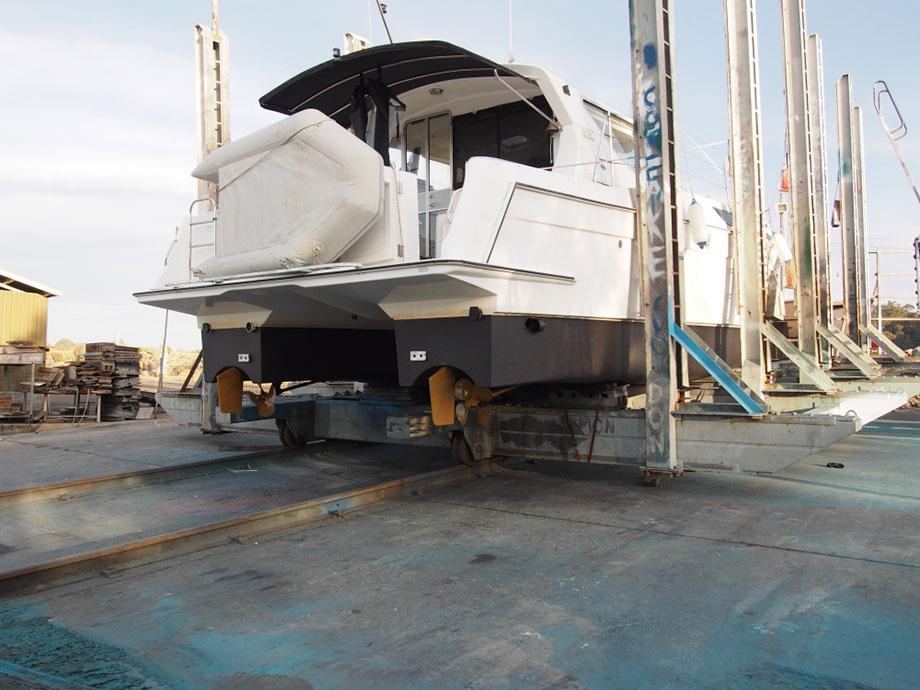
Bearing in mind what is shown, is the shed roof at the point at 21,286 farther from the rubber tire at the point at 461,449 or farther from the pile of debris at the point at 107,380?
the rubber tire at the point at 461,449

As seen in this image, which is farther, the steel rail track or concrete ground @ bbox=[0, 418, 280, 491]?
concrete ground @ bbox=[0, 418, 280, 491]

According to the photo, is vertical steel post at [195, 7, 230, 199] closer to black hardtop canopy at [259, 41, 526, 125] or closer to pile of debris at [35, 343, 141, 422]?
black hardtop canopy at [259, 41, 526, 125]

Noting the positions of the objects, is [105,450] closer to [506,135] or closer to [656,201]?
[506,135]

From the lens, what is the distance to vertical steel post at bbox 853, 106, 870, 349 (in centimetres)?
1255

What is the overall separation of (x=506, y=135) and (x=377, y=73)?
143 centimetres

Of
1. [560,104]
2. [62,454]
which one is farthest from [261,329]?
[62,454]

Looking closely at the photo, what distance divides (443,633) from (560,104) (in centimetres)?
496

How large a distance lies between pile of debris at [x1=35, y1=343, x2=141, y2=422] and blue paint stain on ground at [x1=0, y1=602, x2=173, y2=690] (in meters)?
12.5

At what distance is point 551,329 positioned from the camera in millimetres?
5594

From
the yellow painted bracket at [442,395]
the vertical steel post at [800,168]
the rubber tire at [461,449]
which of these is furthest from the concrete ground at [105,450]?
the vertical steel post at [800,168]

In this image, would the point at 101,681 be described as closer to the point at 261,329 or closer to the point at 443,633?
the point at 443,633

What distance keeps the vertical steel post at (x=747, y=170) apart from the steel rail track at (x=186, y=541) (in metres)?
3.63

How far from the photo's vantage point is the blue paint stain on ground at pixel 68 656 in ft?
8.99

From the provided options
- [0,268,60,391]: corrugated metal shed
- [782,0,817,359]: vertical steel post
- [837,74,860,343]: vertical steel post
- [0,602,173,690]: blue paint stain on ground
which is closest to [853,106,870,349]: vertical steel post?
[837,74,860,343]: vertical steel post
